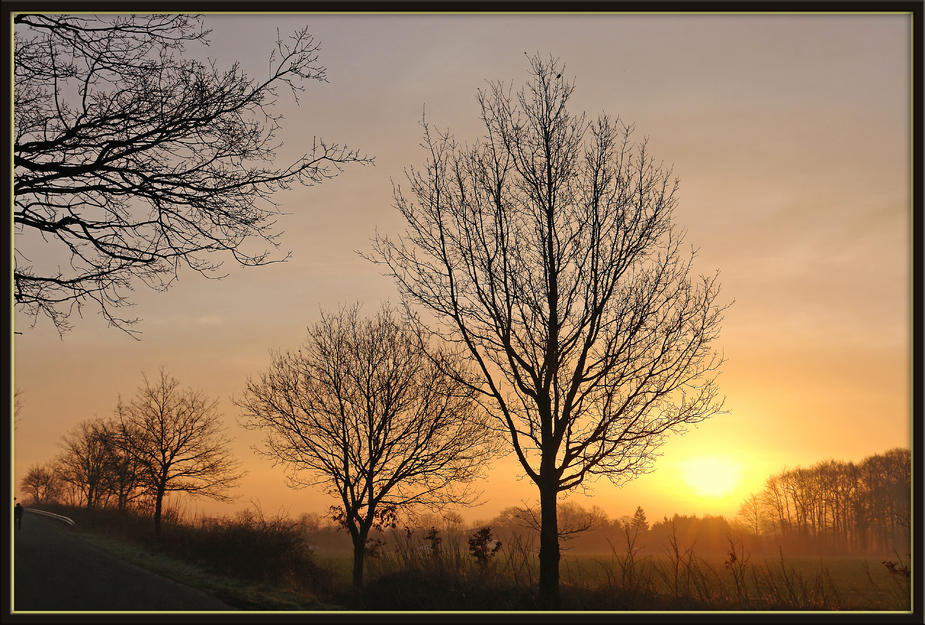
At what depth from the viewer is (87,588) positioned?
8.89m

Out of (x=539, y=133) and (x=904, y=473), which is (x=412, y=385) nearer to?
(x=539, y=133)

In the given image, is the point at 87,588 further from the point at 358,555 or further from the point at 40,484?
the point at 40,484

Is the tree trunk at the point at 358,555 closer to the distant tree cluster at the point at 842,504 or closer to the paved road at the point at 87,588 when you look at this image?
the paved road at the point at 87,588

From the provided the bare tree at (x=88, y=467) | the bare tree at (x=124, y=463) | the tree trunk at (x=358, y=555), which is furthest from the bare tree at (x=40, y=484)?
the tree trunk at (x=358, y=555)

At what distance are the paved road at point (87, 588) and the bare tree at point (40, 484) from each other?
2854 inches

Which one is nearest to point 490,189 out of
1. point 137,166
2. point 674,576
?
point 137,166

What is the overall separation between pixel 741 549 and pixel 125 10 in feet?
40.8

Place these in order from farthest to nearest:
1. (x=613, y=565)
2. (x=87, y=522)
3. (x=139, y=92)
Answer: (x=87, y=522) < (x=613, y=565) < (x=139, y=92)

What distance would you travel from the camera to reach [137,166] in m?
8.63

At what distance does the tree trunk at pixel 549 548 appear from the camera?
1067 centimetres

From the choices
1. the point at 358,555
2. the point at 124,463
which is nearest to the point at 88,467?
the point at 124,463

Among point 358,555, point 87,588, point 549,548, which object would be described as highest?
point 549,548

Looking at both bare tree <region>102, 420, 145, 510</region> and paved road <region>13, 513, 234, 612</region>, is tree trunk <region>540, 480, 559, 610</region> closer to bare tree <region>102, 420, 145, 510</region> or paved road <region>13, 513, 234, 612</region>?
paved road <region>13, 513, 234, 612</region>

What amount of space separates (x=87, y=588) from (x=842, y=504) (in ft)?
156
